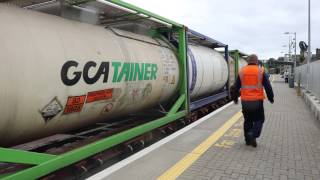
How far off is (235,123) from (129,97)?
3.91 m

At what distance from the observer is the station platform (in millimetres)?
4953

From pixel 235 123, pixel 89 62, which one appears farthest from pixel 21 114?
pixel 235 123

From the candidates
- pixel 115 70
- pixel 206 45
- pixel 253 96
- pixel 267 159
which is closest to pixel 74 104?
pixel 115 70

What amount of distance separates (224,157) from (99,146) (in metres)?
2.06

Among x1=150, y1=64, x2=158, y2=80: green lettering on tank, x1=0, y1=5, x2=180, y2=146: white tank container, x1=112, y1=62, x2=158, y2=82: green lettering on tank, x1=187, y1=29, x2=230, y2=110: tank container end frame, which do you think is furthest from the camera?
x1=187, y1=29, x2=230, y2=110: tank container end frame

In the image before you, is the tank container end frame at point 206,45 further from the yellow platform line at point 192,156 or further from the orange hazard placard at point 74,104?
the orange hazard placard at point 74,104

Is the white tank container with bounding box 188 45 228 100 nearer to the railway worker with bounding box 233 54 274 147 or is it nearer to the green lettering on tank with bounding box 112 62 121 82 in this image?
the railway worker with bounding box 233 54 274 147

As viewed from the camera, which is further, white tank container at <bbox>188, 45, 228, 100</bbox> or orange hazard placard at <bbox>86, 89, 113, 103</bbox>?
white tank container at <bbox>188, 45, 228, 100</bbox>

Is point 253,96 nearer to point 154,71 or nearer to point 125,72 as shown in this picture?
point 154,71

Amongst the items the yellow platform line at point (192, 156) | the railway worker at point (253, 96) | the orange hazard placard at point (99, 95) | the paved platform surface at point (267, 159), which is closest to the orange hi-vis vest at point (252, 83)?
the railway worker at point (253, 96)

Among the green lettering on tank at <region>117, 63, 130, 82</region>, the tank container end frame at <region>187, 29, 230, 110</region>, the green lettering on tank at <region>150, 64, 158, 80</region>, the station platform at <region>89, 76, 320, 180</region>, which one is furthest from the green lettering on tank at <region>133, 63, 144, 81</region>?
the tank container end frame at <region>187, 29, 230, 110</region>

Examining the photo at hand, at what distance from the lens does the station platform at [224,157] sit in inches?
195

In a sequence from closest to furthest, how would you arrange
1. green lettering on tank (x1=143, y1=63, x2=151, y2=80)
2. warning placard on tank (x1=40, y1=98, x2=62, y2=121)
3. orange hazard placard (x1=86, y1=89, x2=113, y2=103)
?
warning placard on tank (x1=40, y1=98, x2=62, y2=121)
orange hazard placard (x1=86, y1=89, x2=113, y2=103)
green lettering on tank (x1=143, y1=63, x2=151, y2=80)

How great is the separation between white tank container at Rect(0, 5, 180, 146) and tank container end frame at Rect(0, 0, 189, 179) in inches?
13.4
